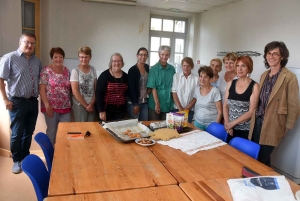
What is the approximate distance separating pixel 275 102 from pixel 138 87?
4.81ft

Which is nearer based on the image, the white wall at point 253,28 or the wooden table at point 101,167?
the wooden table at point 101,167

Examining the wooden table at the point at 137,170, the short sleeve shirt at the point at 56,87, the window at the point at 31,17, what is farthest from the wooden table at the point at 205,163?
the window at the point at 31,17

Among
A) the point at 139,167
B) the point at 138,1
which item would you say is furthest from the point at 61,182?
the point at 138,1

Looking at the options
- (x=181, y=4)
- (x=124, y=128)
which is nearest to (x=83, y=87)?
(x=124, y=128)

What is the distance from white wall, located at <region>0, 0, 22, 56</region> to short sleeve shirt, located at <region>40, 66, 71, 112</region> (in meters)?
2.17

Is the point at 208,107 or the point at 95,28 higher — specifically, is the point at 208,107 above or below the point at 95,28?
below

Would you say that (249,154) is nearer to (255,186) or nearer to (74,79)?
(255,186)

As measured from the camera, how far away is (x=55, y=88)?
2740 millimetres

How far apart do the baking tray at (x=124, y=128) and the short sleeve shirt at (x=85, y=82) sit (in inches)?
30.2

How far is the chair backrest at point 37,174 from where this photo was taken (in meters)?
1.31

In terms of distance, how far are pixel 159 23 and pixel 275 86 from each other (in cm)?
529

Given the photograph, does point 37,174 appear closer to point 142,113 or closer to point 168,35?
point 142,113

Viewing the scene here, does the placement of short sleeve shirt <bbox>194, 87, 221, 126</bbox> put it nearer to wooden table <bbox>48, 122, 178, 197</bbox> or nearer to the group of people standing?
the group of people standing

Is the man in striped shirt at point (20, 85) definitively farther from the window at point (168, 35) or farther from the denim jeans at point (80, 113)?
the window at point (168, 35)
